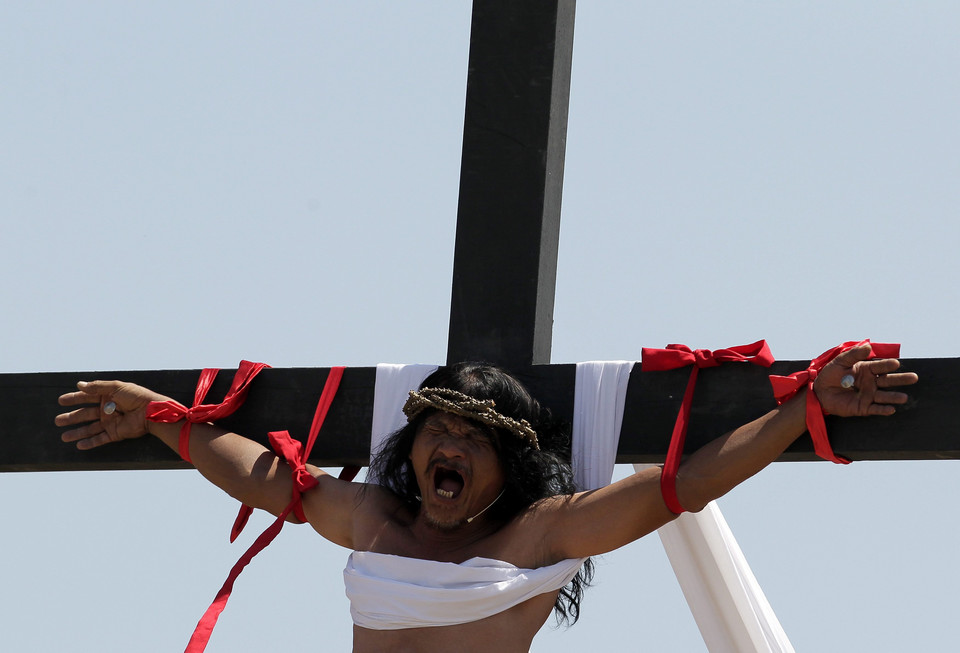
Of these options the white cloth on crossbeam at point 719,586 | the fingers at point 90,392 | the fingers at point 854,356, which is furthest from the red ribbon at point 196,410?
the fingers at point 854,356

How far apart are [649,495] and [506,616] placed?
0.40 m

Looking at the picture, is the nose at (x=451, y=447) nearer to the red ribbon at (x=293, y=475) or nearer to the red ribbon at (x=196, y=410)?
the red ribbon at (x=293, y=475)

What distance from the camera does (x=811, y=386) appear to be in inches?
142

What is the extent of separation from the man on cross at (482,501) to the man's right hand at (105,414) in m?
0.22

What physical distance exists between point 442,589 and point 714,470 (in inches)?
25.0

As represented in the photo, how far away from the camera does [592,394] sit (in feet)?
12.8

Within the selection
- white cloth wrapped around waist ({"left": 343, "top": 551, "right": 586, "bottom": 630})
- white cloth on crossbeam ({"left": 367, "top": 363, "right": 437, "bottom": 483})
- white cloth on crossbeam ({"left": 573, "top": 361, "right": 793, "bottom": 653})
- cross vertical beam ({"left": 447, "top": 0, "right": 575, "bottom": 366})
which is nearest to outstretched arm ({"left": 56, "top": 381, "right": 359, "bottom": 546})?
white cloth on crossbeam ({"left": 367, "top": 363, "right": 437, "bottom": 483})

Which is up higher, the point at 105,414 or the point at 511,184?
the point at 511,184

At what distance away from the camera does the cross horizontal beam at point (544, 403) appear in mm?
3557

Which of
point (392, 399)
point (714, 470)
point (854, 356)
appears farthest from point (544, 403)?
point (854, 356)

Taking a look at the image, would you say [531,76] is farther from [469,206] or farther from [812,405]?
[812,405]

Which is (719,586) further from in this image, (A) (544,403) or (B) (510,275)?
(B) (510,275)

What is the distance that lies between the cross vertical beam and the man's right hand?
2.66 feet

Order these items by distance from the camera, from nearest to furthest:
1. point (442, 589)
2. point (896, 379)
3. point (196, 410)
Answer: point (896, 379) < point (442, 589) < point (196, 410)
